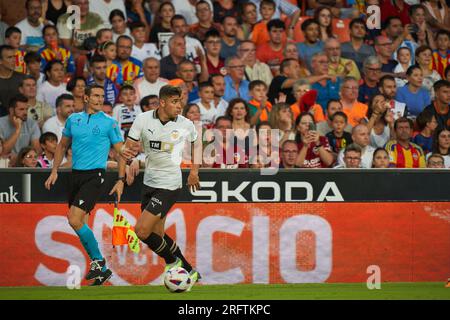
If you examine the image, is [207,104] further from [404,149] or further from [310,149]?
[404,149]

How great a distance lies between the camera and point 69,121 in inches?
440

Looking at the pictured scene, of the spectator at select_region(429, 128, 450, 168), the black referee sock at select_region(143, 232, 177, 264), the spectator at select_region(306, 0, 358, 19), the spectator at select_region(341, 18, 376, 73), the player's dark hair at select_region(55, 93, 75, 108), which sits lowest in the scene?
the black referee sock at select_region(143, 232, 177, 264)

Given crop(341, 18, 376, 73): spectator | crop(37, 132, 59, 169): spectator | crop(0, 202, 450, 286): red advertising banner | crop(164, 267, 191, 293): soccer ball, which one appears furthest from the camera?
crop(341, 18, 376, 73): spectator

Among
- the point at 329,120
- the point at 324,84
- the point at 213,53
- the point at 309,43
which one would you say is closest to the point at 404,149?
the point at 329,120

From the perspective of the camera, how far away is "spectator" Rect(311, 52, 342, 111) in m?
15.2

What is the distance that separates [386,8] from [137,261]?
7.26m

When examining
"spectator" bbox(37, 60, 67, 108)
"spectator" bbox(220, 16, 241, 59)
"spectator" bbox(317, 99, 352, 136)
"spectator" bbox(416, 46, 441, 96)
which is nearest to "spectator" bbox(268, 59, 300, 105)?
"spectator" bbox(317, 99, 352, 136)

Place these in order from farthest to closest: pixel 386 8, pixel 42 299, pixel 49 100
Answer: pixel 386 8, pixel 49 100, pixel 42 299

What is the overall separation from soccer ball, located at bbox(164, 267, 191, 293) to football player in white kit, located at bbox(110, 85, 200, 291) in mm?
A: 240

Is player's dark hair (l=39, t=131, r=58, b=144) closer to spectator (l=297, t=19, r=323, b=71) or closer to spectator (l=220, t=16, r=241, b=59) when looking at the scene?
spectator (l=220, t=16, r=241, b=59)

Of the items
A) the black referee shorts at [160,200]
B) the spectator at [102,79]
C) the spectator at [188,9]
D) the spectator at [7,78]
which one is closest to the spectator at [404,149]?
the spectator at [188,9]

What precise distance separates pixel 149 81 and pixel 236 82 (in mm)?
1442

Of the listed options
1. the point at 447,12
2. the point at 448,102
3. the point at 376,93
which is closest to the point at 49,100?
the point at 376,93

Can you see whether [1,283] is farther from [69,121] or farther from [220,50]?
[220,50]
